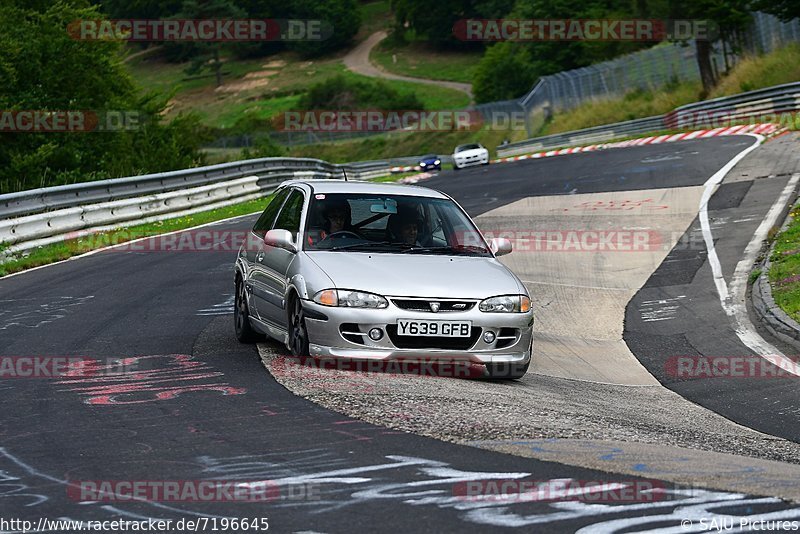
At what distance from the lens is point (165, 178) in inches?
990

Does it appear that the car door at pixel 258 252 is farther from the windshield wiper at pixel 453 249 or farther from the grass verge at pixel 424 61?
the grass verge at pixel 424 61

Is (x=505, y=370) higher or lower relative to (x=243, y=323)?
lower

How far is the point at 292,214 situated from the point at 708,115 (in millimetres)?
34600

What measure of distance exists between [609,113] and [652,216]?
117 feet

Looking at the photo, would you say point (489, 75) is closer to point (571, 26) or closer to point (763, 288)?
point (571, 26)

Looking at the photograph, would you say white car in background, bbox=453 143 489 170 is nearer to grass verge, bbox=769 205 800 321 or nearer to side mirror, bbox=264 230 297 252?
grass verge, bbox=769 205 800 321

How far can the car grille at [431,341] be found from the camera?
9008 mm

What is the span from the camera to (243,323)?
11055 mm

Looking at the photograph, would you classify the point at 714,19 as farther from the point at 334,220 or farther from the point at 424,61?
the point at 424,61

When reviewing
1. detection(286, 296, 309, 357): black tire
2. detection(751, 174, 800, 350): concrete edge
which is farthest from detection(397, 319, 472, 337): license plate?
detection(751, 174, 800, 350): concrete edge

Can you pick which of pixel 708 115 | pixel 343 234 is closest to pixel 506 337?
pixel 343 234

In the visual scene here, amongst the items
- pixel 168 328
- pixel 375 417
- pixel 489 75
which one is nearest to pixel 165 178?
pixel 168 328

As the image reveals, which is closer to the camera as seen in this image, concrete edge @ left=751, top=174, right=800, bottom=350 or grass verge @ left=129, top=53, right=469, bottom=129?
concrete edge @ left=751, top=174, right=800, bottom=350

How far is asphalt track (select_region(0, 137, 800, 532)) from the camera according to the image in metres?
5.24
